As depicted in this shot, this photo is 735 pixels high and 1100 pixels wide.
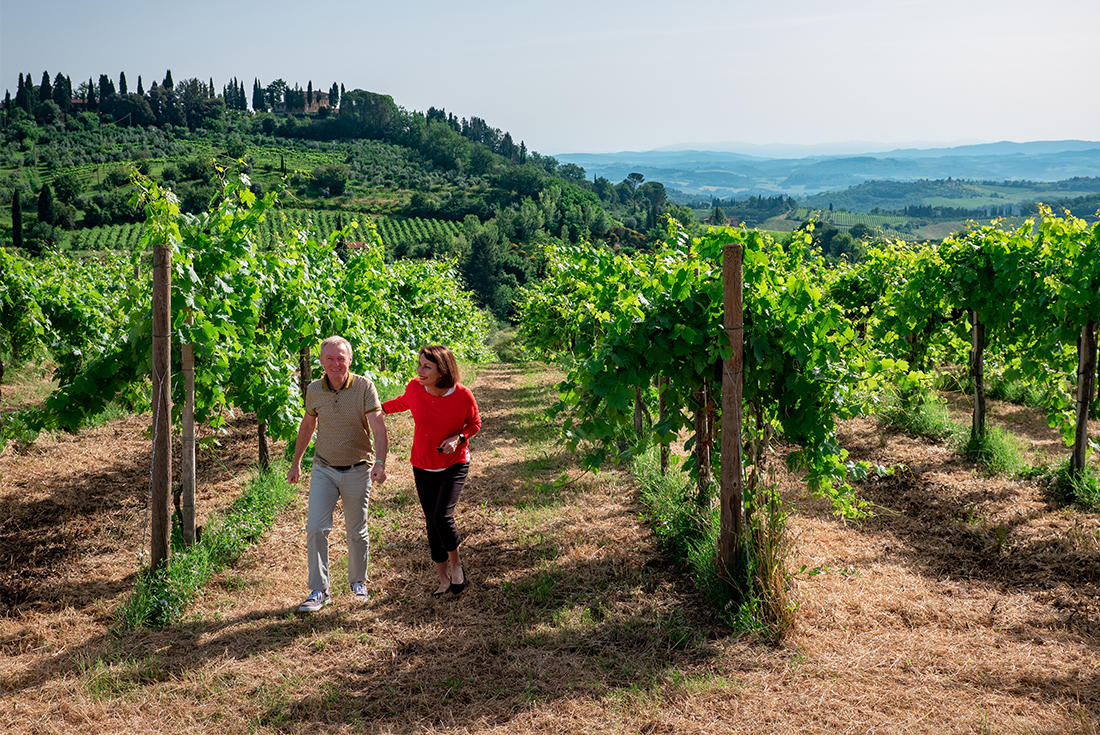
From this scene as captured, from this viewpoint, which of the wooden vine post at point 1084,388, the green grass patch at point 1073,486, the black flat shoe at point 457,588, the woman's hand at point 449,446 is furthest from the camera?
the wooden vine post at point 1084,388

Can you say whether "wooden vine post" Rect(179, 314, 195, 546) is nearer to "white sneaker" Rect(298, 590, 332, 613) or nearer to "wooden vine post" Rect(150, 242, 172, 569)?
"wooden vine post" Rect(150, 242, 172, 569)

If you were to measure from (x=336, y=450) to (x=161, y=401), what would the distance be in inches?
47.9

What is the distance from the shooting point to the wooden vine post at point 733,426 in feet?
12.9

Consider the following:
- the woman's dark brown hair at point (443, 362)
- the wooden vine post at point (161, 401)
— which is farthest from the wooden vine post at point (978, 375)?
the wooden vine post at point (161, 401)

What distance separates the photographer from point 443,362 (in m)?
4.20

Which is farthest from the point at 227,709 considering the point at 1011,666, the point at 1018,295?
the point at 1018,295

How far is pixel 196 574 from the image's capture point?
4.54m

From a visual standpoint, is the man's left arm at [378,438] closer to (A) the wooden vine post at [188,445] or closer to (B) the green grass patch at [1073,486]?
(A) the wooden vine post at [188,445]

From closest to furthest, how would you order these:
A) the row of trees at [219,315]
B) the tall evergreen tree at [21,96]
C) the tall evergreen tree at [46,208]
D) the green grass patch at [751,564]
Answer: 1. the green grass patch at [751,564]
2. the row of trees at [219,315]
3. the tall evergreen tree at [46,208]
4. the tall evergreen tree at [21,96]

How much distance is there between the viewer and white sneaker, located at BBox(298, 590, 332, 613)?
4223 millimetres

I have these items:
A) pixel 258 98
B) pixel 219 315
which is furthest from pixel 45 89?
pixel 219 315

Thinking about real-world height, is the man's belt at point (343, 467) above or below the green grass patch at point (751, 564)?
above

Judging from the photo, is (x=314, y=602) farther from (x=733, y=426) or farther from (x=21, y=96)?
(x=21, y=96)

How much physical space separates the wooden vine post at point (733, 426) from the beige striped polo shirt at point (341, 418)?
6.86ft
